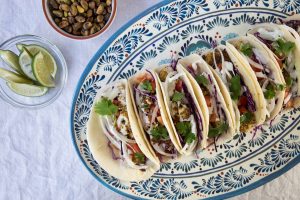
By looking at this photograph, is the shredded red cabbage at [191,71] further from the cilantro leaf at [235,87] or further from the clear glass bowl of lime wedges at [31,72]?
the clear glass bowl of lime wedges at [31,72]

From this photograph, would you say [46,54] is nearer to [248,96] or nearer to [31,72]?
[31,72]

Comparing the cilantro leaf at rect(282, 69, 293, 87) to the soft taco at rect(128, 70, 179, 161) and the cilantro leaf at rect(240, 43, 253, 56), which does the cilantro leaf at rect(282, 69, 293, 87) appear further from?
the soft taco at rect(128, 70, 179, 161)

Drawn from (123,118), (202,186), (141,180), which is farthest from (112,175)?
(202,186)

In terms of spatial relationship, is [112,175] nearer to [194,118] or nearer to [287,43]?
[194,118]

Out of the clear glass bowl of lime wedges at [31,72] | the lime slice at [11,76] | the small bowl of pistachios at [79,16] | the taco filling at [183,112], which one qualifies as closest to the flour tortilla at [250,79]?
the taco filling at [183,112]

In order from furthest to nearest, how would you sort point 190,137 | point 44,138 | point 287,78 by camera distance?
point 44,138 < point 287,78 < point 190,137

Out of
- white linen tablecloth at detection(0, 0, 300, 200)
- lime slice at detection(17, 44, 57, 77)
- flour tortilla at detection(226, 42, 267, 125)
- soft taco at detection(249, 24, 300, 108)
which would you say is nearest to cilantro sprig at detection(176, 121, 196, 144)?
flour tortilla at detection(226, 42, 267, 125)

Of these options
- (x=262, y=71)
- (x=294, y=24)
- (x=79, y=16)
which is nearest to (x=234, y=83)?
(x=262, y=71)
